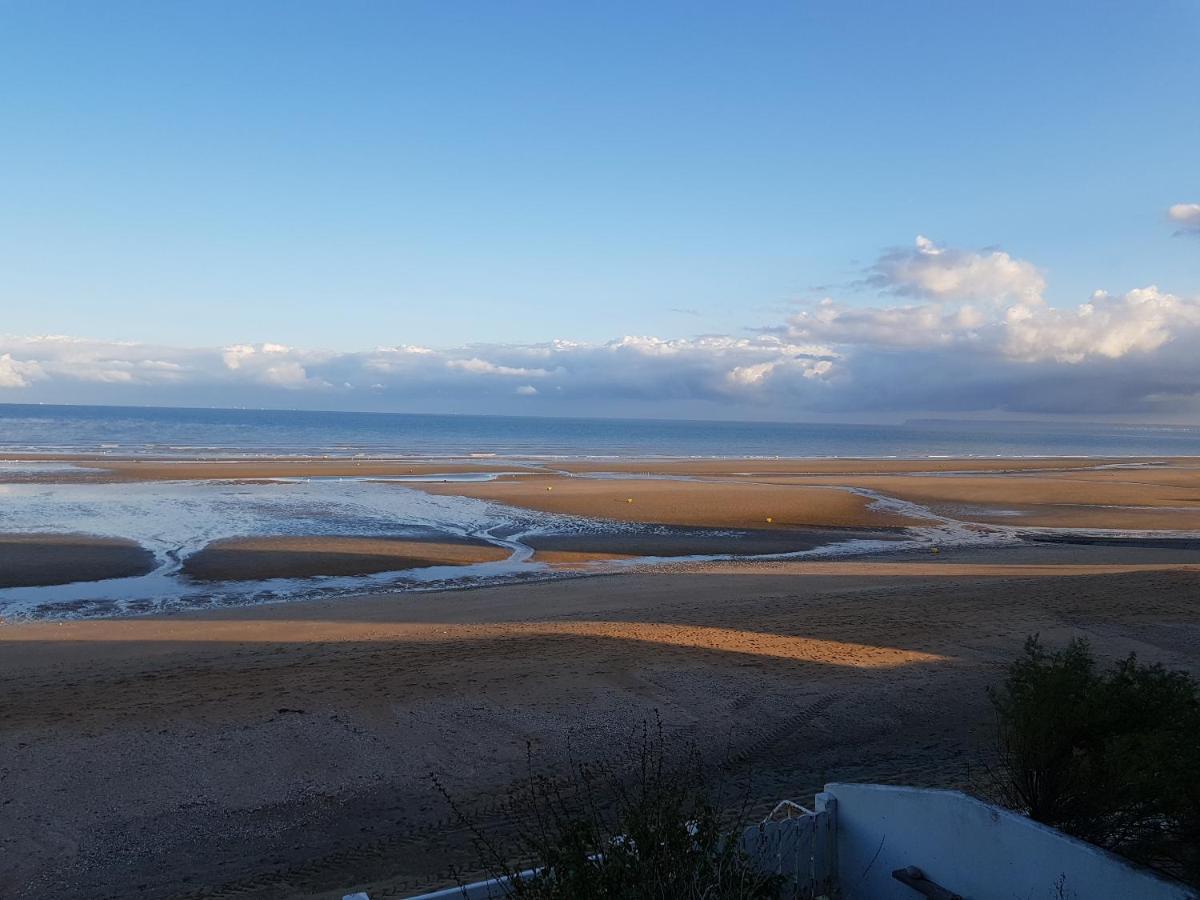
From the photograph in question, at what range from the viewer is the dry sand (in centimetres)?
642

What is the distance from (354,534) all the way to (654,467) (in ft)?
105

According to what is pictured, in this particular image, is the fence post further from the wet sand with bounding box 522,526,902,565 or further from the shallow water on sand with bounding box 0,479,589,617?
the wet sand with bounding box 522,526,902,565

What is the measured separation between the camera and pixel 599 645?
1155 cm

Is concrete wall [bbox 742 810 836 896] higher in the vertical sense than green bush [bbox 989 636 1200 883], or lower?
lower

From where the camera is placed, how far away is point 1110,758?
4727 millimetres

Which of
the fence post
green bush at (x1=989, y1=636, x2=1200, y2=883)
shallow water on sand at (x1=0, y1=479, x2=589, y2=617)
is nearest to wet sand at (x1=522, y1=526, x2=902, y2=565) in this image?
shallow water on sand at (x1=0, y1=479, x2=589, y2=617)

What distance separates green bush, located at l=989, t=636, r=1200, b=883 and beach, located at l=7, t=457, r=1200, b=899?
1.96 m

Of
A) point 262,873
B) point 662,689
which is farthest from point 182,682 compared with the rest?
point 662,689

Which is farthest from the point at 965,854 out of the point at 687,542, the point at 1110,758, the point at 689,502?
the point at 689,502

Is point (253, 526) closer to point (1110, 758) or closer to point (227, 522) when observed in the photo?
point (227, 522)

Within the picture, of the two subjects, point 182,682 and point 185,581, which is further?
point 185,581

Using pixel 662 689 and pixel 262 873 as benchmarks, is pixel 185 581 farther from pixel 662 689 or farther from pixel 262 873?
pixel 262 873

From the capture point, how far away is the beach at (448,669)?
666cm

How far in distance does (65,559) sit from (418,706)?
14.4 m
